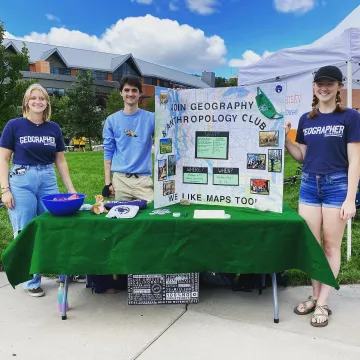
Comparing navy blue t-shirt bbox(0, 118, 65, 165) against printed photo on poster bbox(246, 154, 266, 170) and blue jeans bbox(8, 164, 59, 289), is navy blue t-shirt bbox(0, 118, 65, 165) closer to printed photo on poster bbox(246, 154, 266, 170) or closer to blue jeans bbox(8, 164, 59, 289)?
blue jeans bbox(8, 164, 59, 289)

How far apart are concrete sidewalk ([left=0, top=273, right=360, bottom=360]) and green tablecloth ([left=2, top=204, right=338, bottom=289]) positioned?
0.43m

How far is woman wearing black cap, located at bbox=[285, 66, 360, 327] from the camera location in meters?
2.59

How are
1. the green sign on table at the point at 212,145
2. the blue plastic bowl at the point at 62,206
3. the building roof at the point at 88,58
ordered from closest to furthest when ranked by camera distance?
the blue plastic bowl at the point at 62,206, the green sign on table at the point at 212,145, the building roof at the point at 88,58

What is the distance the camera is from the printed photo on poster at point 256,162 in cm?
295

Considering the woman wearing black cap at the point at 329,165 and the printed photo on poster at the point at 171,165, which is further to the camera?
the printed photo on poster at the point at 171,165

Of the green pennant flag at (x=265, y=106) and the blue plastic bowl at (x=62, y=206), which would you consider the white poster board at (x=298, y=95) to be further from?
the blue plastic bowl at (x=62, y=206)

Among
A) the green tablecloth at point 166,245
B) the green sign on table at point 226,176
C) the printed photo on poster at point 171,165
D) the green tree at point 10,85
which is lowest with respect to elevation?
the green tablecloth at point 166,245

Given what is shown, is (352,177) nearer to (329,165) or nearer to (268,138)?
(329,165)

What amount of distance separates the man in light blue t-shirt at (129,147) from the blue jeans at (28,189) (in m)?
0.52

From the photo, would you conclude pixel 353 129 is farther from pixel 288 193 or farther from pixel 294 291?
pixel 288 193

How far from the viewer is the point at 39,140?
3152 millimetres

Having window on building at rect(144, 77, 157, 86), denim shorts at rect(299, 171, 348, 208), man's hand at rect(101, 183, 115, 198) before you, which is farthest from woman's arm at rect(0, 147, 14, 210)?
window on building at rect(144, 77, 157, 86)

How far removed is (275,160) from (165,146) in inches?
33.7

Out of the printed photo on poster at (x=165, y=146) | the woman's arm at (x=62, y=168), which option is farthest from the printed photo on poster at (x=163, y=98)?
the woman's arm at (x=62, y=168)
